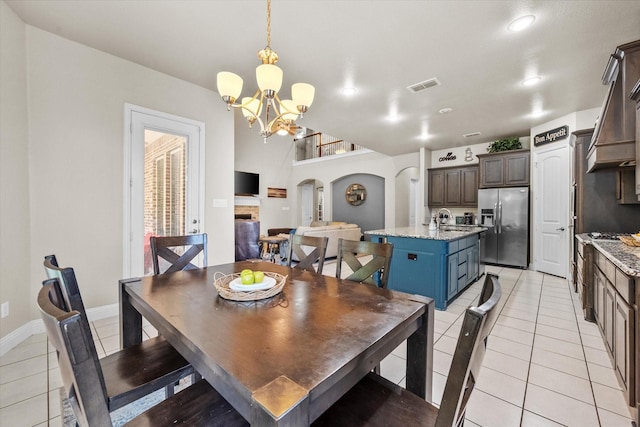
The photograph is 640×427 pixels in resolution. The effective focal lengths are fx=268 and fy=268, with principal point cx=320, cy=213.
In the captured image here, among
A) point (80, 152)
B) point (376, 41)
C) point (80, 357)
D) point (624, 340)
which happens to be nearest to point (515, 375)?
point (624, 340)

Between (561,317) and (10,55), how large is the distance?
588 centimetres

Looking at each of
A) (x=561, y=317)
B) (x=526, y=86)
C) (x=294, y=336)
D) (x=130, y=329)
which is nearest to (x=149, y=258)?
(x=130, y=329)

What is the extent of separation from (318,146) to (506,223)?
6547mm

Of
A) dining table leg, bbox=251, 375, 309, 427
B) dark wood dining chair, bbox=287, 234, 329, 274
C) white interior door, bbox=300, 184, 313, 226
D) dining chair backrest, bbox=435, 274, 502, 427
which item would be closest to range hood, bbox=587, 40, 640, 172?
dark wood dining chair, bbox=287, 234, 329, 274

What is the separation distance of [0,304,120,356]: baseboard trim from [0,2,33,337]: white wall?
0.16 feet

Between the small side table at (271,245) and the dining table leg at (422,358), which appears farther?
the small side table at (271,245)

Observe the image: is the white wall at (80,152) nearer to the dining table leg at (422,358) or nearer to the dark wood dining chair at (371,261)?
the dark wood dining chair at (371,261)

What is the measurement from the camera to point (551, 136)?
475 centimetres

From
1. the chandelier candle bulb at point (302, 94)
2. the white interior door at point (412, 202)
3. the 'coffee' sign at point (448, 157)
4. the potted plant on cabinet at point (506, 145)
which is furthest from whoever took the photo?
the white interior door at point (412, 202)

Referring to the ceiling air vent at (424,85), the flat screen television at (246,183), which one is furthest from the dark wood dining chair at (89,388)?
the flat screen television at (246,183)

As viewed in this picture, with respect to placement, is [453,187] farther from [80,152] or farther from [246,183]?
[80,152]

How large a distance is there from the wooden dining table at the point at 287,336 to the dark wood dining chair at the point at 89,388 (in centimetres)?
21

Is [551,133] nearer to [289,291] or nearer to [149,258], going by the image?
[289,291]

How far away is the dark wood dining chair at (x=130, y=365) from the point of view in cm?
103
